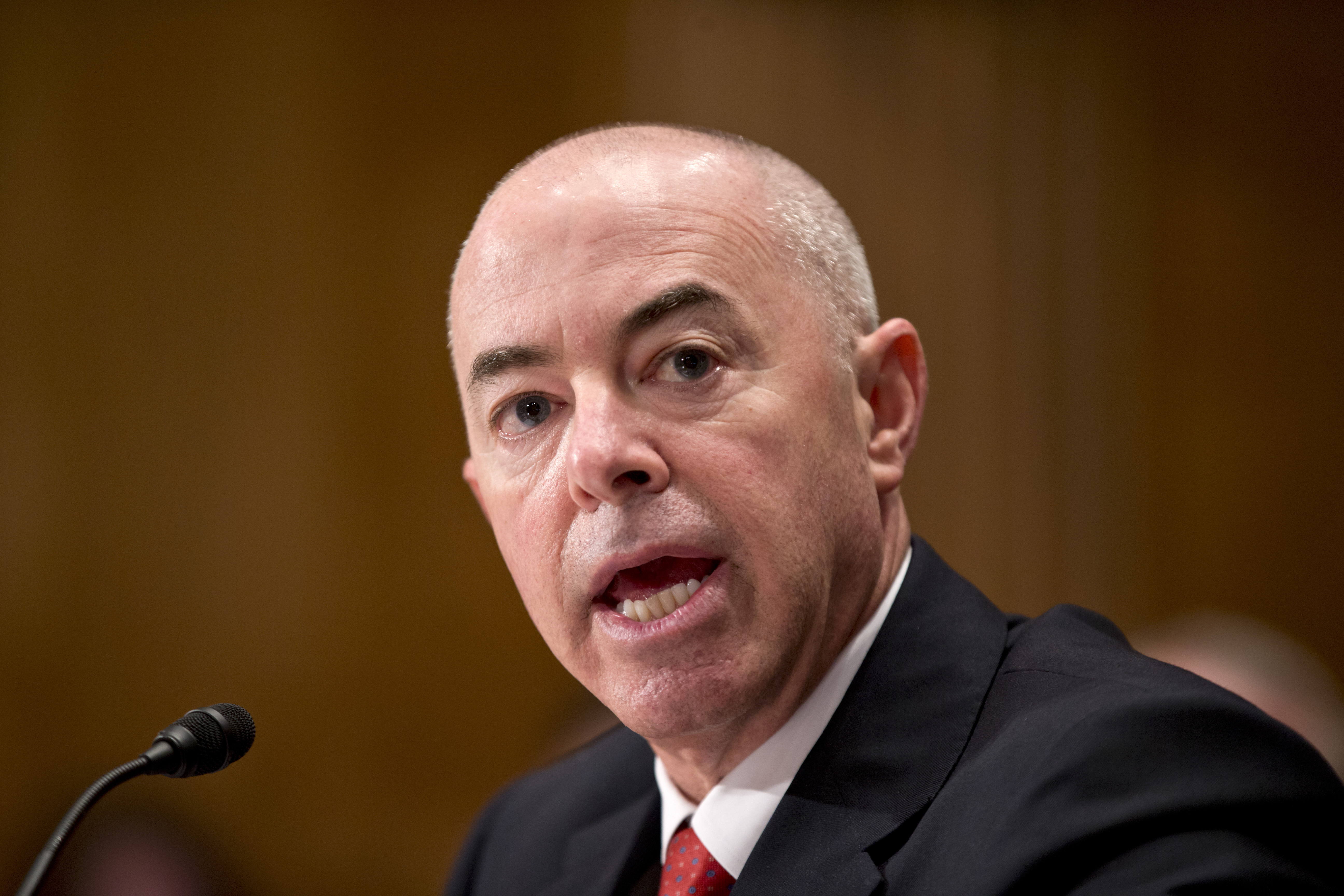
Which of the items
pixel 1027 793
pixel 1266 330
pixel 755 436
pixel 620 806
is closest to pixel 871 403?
pixel 755 436

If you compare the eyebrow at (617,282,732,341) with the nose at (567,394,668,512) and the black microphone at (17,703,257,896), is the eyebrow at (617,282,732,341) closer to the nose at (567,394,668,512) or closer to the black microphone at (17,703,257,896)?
the nose at (567,394,668,512)

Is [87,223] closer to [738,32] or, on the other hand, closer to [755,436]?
[738,32]

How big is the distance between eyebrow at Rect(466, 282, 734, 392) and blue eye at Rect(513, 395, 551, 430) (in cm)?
5

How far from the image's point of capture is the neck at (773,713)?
142 centimetres

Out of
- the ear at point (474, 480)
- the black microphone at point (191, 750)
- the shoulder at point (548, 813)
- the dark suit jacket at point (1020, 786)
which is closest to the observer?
the dark suit jacket at point (1020, 786)

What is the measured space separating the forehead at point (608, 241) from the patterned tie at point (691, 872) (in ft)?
2.18

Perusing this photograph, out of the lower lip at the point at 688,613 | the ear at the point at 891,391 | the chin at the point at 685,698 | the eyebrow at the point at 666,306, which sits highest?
the eyebrow at the point at 666,306

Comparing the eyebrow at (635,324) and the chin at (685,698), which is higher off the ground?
the eyebrow at (635,324)

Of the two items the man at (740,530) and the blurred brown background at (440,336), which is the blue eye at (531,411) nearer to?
the man at (740,530)

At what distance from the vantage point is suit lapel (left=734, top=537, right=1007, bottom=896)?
1.27 meters

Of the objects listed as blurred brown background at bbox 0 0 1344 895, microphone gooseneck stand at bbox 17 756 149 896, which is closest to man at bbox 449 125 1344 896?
microphone gooseneck stand at bbox 17 756 149 896

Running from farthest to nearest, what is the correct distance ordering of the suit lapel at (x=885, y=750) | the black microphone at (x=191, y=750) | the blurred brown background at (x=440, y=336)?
1. the blurred brown background at (x=440, y=336)
2. the suit lapel at (x=885, y=750)
3. the black microphone at (x=191, y=750)

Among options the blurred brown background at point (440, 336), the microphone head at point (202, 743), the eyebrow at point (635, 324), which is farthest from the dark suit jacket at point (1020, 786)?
the blurred brown background at point (440, 336)

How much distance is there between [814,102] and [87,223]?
2276 millimetres
